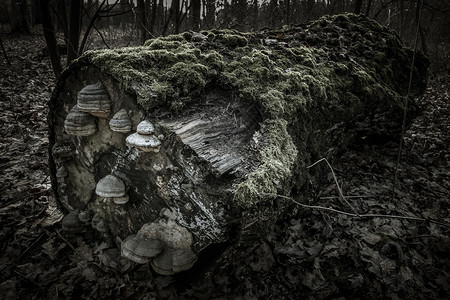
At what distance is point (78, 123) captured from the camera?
2418 mm

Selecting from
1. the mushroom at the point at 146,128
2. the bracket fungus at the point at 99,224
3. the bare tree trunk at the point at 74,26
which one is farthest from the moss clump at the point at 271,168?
the bare tree trunk at the point at 74,26

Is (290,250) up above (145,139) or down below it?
below

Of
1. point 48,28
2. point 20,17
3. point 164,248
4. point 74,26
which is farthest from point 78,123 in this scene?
point 20,17

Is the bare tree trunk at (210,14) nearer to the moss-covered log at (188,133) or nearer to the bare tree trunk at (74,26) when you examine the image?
the bare tree trunk at (74,26)

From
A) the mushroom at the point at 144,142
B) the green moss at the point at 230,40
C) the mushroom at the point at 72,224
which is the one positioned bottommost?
the mushroom at the point at 72,224

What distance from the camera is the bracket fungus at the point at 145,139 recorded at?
195cm

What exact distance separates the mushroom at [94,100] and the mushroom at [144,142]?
0.62 metres

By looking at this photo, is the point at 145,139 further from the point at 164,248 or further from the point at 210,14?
the point at 210,14

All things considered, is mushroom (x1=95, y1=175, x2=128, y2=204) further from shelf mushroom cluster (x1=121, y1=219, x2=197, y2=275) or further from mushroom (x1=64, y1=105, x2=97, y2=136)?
mushroom (x1=64, y1=105, x2=97, y2=136)

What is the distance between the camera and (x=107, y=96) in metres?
2.39

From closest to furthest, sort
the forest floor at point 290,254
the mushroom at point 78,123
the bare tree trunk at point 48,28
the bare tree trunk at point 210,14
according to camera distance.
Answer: the mushroom at point 78,123 → the forest floor at point 290,254 → the bare tree trunk at point 48,28 → the bare tree trunk at point 210,14

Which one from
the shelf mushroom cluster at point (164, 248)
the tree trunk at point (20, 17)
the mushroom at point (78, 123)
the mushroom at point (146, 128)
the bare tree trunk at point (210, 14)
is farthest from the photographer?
the tree trunk at point (20, 17)

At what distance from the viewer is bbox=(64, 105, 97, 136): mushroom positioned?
7.89ft

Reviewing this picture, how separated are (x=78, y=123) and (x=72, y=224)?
1475 millimetres
